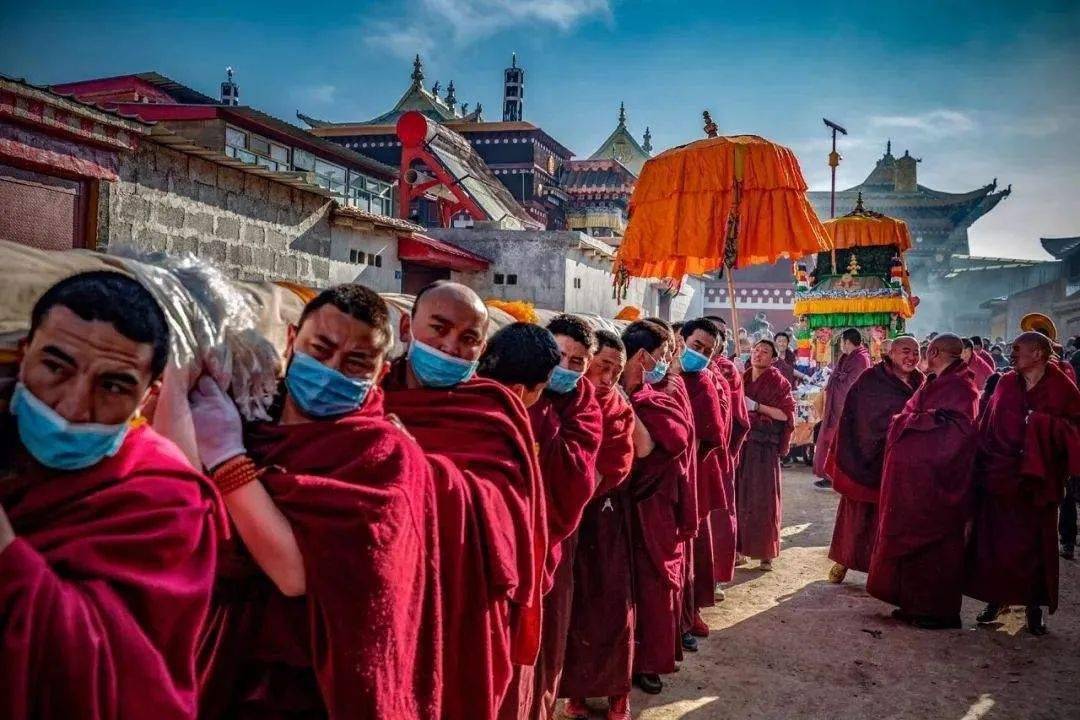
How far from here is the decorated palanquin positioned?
12438 millimetres

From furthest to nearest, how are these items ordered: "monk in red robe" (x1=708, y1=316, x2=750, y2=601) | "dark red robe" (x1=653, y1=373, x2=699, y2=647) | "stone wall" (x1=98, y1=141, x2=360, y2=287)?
"stone wall" (x1=98, y1=141, x2=360, y2=287) → "monk in red robe" (x1=708, y1=316, x2=750, y2=601) → "dark red robe" (x1=653, y1=373, x2=699, y2=647)

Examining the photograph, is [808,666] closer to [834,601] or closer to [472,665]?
[834,601]

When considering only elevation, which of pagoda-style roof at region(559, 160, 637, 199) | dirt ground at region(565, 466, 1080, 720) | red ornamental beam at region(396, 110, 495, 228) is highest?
pagoda-style roof at region(559, 160, 637, 199)

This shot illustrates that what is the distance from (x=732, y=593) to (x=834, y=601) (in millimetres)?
758

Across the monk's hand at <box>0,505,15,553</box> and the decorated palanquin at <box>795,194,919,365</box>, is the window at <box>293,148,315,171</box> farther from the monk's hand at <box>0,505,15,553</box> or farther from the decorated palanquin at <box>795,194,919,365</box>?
the monk's hand at <box>0,505,15,553</box>

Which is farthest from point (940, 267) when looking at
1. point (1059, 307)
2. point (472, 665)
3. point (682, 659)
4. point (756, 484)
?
point (472, 665)

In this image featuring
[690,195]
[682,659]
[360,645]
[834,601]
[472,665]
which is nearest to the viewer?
[360,645]

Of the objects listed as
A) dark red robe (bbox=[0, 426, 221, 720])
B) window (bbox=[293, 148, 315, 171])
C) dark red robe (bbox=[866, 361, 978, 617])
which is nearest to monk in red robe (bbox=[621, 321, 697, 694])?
dark red robe (bbox=[866, 361, 978, 617])

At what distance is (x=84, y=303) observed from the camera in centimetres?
122

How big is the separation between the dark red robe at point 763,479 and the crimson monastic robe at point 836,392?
6.05ft

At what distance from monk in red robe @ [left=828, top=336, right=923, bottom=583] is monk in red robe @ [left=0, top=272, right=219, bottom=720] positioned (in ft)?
17.9

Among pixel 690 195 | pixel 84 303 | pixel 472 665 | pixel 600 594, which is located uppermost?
pixel 690 195

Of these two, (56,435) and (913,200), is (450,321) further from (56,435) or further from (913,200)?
(913,200)

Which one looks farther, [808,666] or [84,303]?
[808,666]
